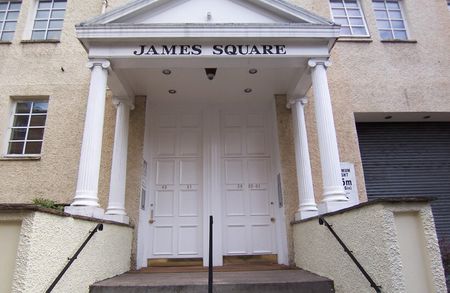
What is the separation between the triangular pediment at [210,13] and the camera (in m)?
5.44

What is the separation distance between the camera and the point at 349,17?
841 centimetres

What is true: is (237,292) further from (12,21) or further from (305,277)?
(12,21)

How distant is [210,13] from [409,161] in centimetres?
583

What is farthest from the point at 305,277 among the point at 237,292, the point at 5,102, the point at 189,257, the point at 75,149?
the point at 5,102

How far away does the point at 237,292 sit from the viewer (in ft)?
13.8

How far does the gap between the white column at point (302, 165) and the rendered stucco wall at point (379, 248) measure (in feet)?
5.16

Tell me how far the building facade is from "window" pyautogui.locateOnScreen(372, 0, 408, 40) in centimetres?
7

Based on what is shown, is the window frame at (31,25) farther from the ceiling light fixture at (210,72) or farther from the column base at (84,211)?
the column base at (84,211)

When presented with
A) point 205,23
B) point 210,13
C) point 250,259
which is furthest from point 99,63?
point 250,259

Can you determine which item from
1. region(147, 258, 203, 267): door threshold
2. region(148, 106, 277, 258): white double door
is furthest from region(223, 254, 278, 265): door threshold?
region(147, 258, 203, 267): door threshold

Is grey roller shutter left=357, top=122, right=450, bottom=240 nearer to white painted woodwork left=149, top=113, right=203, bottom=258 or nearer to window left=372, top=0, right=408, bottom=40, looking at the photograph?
window left=372, top=0, right=408, bottom=40

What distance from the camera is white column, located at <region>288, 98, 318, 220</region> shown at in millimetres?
6105

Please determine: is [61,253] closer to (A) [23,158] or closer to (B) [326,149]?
(B) [326,149]

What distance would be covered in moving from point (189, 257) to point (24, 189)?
3.76 metres
